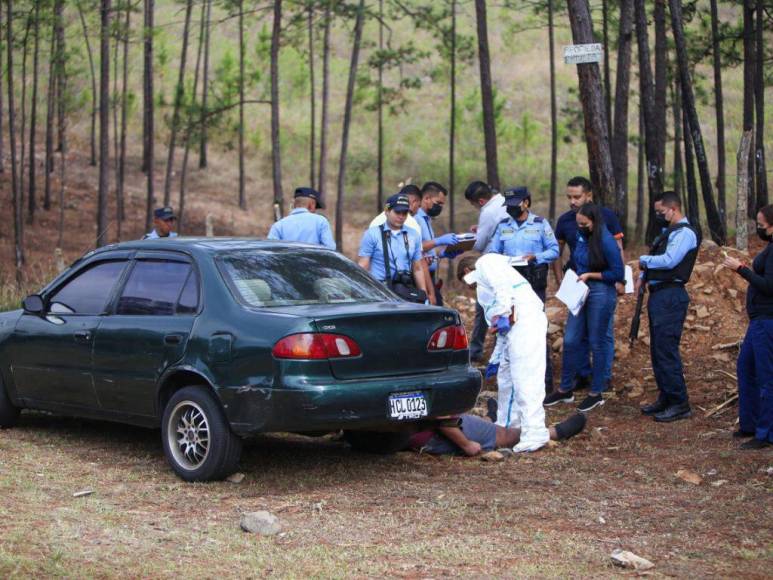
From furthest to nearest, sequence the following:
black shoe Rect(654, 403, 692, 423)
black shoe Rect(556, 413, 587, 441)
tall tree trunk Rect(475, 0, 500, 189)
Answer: tall tree trunk Rect(475, 0, 500, 189), black shoe Rect(654, 403, 692, 423), black shoe Rect(556, 413, 587, 441)

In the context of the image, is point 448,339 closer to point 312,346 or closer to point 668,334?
point 312,346

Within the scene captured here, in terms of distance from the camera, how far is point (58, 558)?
5.42 m

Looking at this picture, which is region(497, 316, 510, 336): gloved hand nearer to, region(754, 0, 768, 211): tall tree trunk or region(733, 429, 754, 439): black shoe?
region(733, 429, 754, 439): black shoe

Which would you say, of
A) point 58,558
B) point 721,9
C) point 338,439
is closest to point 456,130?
point 721,9

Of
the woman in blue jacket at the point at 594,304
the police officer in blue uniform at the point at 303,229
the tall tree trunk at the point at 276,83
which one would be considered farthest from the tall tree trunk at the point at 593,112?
the tall tree trunk at the point at 276,83

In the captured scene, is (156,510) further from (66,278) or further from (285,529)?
(66,278)

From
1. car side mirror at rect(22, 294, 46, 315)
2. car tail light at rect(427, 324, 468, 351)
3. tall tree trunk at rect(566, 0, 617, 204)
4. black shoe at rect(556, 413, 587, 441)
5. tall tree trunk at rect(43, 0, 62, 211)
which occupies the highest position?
tall tree trunk at rect(43, 0, 62, 211)

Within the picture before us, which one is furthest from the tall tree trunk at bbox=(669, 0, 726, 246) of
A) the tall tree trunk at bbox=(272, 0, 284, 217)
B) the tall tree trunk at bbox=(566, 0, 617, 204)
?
the tall tree trunk at bbox=(272, 0, 284, 217)

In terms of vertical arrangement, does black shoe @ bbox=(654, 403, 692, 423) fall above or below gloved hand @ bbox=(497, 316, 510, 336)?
below

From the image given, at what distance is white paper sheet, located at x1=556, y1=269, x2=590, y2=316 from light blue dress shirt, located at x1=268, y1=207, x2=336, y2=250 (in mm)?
2190

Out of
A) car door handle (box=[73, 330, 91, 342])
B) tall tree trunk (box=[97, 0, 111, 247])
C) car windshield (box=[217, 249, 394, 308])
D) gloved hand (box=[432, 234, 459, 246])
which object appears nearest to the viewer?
car windshield (box=[217, 249, 394, 308])

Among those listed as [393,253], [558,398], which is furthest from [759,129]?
[393,253]

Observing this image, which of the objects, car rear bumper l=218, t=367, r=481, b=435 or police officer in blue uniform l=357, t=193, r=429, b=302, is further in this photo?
police officer in blue uniform l=357, t=193, r=429, b=302

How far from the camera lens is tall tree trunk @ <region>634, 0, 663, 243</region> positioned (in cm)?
1855
